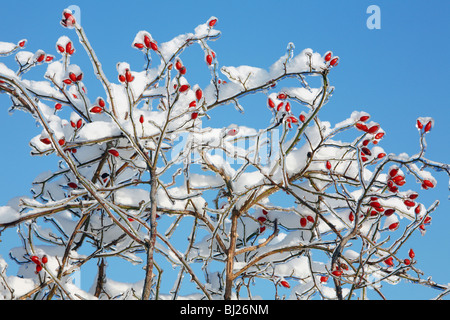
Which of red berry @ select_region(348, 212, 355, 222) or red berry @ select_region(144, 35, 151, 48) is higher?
red berry @ select_region(144, 35, 151, 48)

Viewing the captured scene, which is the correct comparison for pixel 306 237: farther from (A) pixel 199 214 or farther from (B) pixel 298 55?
(B) pixel 298 55

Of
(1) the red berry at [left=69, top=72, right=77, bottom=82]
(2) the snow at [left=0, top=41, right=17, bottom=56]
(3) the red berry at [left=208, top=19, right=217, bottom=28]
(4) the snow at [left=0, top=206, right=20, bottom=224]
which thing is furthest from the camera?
A: (2) the snow at [left=0, top=41, right=17, bottom=56]

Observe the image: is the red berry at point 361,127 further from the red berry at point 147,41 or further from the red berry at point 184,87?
the red berry at point 147,41

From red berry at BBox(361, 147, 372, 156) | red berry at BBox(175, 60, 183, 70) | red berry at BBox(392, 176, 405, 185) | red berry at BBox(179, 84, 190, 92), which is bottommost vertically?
red berry at BBox(392, 176, 405, 185)

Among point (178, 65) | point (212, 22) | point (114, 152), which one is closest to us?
point (178, 65)

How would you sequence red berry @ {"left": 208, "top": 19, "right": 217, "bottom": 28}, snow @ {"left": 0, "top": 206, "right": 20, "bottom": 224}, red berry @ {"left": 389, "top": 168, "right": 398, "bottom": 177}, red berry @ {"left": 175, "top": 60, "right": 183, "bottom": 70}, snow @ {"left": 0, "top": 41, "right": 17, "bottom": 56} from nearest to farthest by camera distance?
1. red berry @ {"left": 175, "top": 60, "right": 183, "bottom": 70}
2. red berry @ {"left": 389, "top": 168, "right": 398, "bottom": 177}
3. snow @ {"left": 0, "top": 206, "right": 20, "bottom": 224}
4. red berry @ {"left": 208, "top": 19, "right": 217, "bottom": 28}
5. snow @ {"left": 0, "top": 41, "right": 17, "bottom": 56}

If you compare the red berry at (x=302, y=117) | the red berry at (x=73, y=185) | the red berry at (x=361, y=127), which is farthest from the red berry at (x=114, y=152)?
the red berry at (x=361, y=127)

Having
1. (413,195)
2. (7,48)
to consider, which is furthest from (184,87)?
(7,48)

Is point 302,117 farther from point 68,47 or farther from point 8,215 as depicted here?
point 8,215

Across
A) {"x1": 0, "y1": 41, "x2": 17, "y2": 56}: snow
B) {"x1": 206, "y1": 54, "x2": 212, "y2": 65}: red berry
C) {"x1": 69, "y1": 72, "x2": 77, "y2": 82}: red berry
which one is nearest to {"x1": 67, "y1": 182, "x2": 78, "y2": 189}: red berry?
{"x1": 69, "y1": 72, "x2": 77, "y2": 82}: red berry

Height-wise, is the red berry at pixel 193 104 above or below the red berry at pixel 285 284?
above

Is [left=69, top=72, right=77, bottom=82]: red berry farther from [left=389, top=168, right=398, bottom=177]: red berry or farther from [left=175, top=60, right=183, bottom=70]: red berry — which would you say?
[left=389, top=168, right=398, bottom=177]: red berry

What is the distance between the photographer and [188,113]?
2572 mm

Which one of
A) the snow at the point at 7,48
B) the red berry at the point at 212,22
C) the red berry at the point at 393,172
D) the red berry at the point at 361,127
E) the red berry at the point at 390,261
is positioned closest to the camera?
the red berry at the point at 393,172
